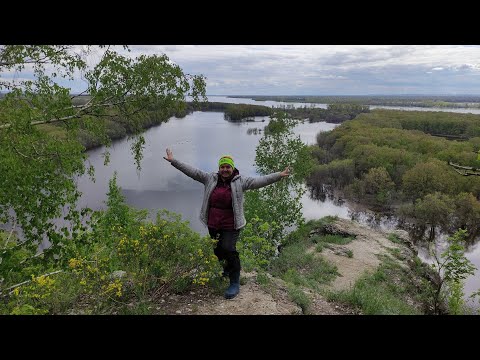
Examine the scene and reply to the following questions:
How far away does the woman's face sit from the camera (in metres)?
4.05

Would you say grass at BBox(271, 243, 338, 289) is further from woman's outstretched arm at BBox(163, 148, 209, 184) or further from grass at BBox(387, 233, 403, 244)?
woman's outstretched arm at BBox(163, 148, 209, 184)

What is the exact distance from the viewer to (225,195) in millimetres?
4047

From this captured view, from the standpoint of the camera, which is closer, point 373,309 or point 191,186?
point 373,309

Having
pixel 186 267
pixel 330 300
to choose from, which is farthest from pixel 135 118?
pixel 330 300

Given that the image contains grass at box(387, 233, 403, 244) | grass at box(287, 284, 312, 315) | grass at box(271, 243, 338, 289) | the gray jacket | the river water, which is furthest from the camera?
the river water

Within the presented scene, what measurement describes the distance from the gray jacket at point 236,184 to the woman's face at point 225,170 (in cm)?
9

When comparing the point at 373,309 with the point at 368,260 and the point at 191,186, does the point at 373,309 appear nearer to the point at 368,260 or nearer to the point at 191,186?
the point at 368,260

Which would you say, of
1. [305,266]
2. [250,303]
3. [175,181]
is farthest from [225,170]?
[175,181]

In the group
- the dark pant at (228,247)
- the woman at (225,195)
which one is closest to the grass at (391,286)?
the dark pant at (228,247)

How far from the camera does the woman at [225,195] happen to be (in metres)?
4.05

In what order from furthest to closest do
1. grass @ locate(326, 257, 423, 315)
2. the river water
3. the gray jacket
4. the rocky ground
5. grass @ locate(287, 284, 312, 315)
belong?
1. the river water
2. grass @ locate(326, 257, 423, 315)
3. grass @ locate(287, 284, 312, 315)
4. the rocky ground
5. the gray jacket

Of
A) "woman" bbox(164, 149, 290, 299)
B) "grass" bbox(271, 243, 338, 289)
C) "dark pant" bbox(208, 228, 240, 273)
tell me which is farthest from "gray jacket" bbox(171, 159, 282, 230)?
"grass" bbox(271, 243, 338, 289)
